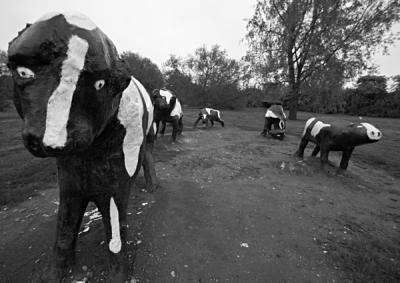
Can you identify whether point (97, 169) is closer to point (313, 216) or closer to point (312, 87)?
point (313, 216)

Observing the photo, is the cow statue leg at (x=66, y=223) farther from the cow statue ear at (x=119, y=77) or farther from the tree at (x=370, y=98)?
the tree at (x=370, y=98)

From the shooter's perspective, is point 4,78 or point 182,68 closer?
point 4,78

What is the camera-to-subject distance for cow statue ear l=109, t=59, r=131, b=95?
1.05 m

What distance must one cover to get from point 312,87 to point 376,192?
13389 millimetres

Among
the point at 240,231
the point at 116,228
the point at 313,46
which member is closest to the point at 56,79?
the point at 116,228

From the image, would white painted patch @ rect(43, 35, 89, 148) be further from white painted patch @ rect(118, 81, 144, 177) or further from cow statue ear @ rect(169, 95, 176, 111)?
cow statue ear @ rect(169, 95, 176, 111)

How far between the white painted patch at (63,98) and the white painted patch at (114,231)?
0.94m

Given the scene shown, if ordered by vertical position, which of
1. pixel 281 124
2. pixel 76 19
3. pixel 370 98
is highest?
pixel 370 98

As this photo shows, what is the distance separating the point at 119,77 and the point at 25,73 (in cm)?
39

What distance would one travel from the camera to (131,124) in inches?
59.1

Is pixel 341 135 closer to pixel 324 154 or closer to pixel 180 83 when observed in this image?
pixel 324 154

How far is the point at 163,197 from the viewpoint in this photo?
3684 mm

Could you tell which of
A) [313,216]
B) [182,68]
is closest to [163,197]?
[313,216]

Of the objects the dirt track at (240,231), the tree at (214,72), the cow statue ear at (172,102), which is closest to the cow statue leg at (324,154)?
the dirt track at (240,231)
